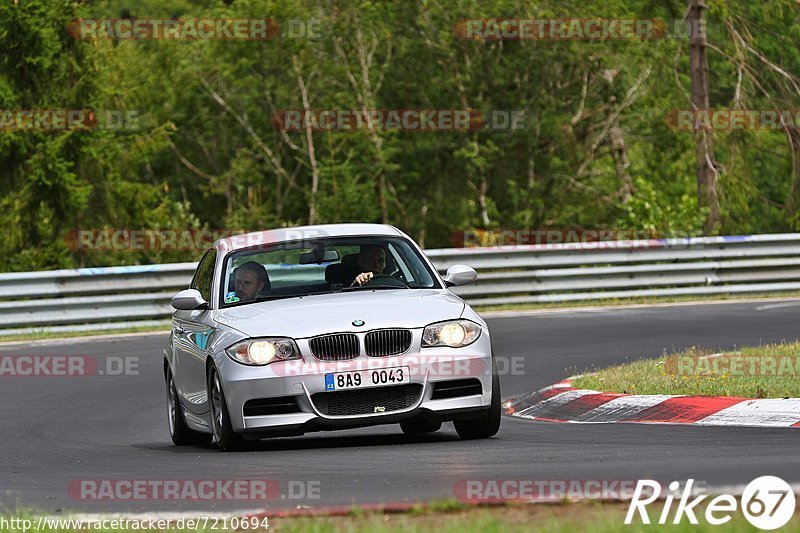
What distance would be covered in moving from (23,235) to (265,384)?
23.6m

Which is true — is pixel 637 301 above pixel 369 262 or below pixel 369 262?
below

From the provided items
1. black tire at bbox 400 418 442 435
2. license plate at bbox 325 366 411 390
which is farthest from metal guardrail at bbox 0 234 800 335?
license plate at bbox 325 366 411 390

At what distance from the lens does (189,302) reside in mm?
11320

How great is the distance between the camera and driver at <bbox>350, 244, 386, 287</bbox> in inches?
448

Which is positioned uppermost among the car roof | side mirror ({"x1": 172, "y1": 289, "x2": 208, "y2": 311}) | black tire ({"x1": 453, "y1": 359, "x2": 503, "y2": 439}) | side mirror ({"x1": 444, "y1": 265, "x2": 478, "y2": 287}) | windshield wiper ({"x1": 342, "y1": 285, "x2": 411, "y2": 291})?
the car roof

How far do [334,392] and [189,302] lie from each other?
1.66 m

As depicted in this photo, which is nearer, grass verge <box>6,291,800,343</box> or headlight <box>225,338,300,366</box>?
headlight <box>225,338,300,366</box>

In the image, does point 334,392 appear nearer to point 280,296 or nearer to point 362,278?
point 280,296

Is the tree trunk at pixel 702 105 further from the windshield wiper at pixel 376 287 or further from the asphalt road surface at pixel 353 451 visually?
the windshield wiper at pixel 376 287

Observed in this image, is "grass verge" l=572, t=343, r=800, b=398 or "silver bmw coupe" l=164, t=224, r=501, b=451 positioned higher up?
"silver bmw coupe" l=164, t=224, r=501, b=451

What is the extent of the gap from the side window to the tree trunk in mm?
19278

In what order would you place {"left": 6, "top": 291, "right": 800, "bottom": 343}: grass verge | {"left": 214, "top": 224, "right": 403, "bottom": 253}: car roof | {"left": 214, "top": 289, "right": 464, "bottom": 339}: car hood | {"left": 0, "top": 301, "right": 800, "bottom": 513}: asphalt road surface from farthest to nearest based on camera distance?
{"left": 6, "top": 291, "right": 800, "bottom": 343}: grass verge → {"left": 214, "top": 224, "right": 403, "bottom": 253}: car roof → {"left": 214, "top": 289, "right": 464, "bottom": 339}: car hood → {"left": 0, "top": 301, "right": 800, "bottom": 513}: asphalt road surface

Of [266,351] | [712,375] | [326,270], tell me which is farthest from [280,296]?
[712,375]

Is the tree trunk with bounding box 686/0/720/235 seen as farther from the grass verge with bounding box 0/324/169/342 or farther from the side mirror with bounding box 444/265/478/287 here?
the side mirror with bounding box 444/265/478/287
